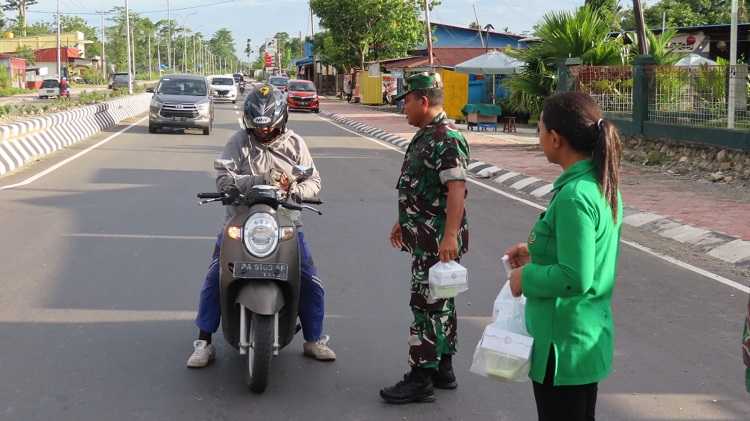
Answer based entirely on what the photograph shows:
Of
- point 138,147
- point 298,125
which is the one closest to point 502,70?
point 298,125

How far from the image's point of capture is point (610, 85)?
19.5 meters

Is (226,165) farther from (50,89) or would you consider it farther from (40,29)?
(40,29)

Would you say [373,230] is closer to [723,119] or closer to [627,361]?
[627,361]

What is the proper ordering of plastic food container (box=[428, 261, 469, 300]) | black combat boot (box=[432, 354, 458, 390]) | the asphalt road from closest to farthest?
plastic food container (box=[428, 261, 469, 300])
the asphalt road
black combat boot (box=[432, 354, 458, 390])

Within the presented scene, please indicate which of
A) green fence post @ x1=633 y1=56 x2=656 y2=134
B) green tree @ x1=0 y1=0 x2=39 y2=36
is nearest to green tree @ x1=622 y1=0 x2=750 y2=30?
green fence post @ x1=633 y1=56 x2=656 y2=134

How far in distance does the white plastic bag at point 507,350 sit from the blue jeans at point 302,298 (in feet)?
7.32

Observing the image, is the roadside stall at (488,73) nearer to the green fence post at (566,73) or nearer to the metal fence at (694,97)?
the green fence post at (566,73)

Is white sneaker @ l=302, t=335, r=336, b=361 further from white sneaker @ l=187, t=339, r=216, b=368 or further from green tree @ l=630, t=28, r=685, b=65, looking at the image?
green tree @ l=630, t=28, r=685, b=65

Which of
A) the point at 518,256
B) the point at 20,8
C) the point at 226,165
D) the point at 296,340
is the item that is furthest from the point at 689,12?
the point at 20,8

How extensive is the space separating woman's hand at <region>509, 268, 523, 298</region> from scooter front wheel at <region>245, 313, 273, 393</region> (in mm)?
1870

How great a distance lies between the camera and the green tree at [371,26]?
5316 centimetres

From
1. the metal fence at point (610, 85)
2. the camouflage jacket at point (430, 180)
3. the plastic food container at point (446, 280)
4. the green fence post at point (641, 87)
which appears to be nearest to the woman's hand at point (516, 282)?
the plastic food container at point (446, 280)

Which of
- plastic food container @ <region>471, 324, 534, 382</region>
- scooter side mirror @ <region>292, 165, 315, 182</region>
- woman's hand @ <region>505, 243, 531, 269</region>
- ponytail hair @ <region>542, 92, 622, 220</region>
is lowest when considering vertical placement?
plastic food container @ <region>471, 324, 534, 382</region>

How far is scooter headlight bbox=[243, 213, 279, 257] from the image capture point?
4711mm
